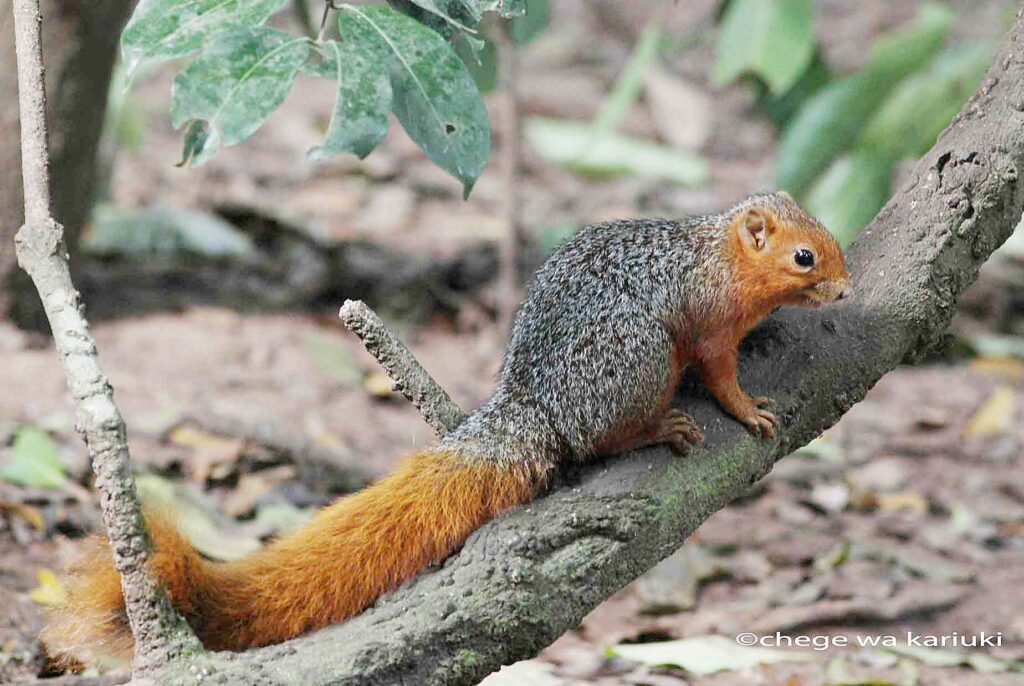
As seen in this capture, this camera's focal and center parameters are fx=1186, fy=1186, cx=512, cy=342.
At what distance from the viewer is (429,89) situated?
2.06 m

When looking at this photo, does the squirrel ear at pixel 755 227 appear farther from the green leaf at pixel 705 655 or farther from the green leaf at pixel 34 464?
the green leaf at pixel 34 464

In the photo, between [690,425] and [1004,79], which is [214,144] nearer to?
[690,425]

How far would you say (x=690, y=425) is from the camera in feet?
8.24

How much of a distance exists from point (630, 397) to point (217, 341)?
10.5 ft

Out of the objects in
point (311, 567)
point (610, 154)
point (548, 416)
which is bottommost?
point (311, 567)

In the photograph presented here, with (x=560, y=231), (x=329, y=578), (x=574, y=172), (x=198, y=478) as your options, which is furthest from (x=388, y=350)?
(x=574, y=172)

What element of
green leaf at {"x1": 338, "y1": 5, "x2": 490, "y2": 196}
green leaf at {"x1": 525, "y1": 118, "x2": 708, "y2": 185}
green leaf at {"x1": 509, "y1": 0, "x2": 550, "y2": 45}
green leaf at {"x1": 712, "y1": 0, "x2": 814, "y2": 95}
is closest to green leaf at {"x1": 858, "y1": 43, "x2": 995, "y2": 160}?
green leaf at {"x1": 712, "y1": 0, "x2": 814, "y2": 95}

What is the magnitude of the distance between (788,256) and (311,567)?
1.36 metres

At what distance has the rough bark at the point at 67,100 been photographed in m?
4.07

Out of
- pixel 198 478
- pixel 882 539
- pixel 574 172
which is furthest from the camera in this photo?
pixel 574 172

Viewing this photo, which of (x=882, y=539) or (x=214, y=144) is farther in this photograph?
(x=882, y=539)

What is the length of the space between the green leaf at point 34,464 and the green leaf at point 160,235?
1.91 m

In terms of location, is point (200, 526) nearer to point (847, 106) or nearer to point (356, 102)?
point (356, 102)

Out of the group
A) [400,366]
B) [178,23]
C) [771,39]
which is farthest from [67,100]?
[771,39]
